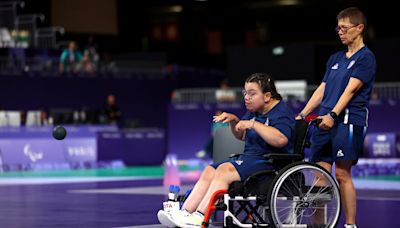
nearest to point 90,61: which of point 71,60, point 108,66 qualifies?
point 108,66

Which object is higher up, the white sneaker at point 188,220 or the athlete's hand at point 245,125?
the athlete's hand at point 245,125

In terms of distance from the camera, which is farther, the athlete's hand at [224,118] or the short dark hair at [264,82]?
the short dark hair at [264,82]

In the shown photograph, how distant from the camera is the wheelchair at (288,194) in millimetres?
7453

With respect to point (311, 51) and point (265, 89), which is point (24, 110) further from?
point (265, 89)

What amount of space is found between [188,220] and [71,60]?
2269cm

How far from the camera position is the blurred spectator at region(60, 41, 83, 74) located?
29500 mm

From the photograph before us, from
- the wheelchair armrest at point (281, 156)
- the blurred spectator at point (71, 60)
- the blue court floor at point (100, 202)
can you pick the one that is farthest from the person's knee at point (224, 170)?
the blurred spectator at point (71, 60)

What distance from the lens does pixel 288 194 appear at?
301 inches

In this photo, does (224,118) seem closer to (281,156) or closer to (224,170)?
(224,170)

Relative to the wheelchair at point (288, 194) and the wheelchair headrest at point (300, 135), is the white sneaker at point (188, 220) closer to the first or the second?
the wheelchair at point (288, 194)

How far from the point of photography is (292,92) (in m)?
25.2

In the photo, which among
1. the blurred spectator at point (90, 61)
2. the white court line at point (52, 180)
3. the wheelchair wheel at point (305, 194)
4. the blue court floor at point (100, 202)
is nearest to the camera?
the wheelchair wheel at point (305, 194)

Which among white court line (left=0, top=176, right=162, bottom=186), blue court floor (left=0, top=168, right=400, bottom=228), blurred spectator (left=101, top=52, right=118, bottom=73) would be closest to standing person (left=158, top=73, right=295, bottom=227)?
blue court floor (left=0, top=168, right=400, bottom=228)

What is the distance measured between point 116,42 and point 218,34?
28.2ft
